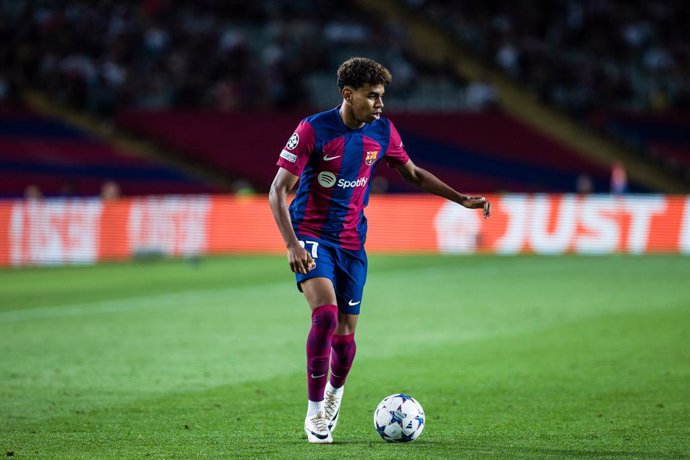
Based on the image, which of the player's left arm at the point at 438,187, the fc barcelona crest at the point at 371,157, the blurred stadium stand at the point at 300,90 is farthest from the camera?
the blurred stadium stand at the point at 300,90

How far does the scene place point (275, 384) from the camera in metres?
10.6

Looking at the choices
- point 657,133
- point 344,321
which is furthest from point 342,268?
point 657,133

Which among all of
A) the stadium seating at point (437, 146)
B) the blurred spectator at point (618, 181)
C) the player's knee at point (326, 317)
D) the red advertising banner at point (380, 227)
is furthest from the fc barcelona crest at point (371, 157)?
the stadium seating at point (437, 146)

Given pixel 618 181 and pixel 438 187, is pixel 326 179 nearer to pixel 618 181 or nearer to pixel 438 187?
pixel 438 187

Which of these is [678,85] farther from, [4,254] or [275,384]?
[275,384]

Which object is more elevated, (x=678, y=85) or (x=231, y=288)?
(x=678, y=85)

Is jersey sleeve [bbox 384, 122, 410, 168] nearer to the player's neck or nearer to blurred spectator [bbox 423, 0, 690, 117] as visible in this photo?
the player's neck

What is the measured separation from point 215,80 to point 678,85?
14823 mm

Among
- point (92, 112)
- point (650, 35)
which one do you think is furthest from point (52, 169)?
point (650, 35)

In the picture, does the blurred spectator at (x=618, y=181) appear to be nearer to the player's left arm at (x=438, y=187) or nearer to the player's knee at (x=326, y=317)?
the player's left arm at (x=438, y=187)

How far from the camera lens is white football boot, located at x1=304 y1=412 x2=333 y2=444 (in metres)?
7.57

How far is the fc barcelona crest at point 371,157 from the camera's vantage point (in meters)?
7.92

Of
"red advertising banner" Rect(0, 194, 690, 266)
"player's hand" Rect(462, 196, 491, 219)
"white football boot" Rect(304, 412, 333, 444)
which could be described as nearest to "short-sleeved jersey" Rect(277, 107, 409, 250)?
"player's hand" Rect(462, 196, 491, 219)

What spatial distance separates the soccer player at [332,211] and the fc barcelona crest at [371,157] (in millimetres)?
10
